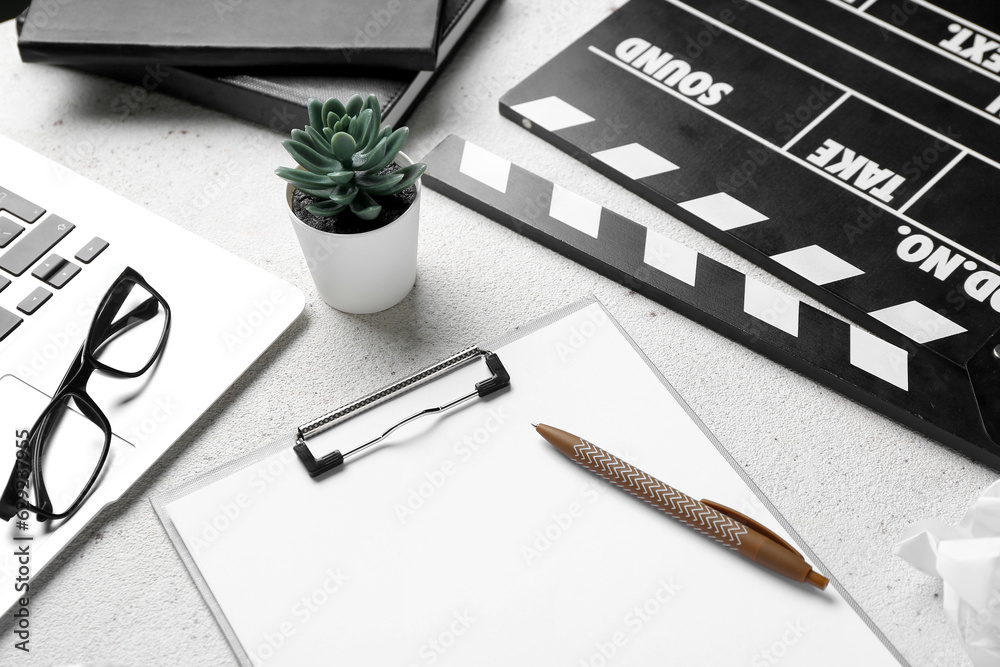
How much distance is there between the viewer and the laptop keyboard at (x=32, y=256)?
1.98 ft

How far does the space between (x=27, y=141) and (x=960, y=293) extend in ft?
2.56

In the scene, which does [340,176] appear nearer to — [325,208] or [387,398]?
[325,208]

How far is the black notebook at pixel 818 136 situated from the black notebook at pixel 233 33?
11 centimetres

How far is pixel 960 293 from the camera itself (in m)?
0.62

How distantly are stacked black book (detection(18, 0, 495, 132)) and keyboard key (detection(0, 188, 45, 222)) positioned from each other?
16 cm

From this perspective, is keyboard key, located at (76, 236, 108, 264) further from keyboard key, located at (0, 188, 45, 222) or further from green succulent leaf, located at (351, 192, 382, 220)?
green succulent leaf, located at (351, 192, 382, 220)

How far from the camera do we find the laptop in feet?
1.74

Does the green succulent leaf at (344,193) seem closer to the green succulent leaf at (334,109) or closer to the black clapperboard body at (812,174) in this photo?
the green succulent leaf at (334,109)

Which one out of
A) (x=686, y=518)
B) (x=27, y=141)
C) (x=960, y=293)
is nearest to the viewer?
(x=686, y=518)

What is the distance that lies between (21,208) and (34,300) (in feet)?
0.30

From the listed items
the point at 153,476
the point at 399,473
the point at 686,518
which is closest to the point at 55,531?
the point at 153,476

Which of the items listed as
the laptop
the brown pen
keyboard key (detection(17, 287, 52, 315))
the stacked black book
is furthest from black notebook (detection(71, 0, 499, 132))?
the brown pen

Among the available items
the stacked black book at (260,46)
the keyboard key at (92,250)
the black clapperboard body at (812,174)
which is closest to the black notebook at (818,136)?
the black clapperboard body at (812,174)

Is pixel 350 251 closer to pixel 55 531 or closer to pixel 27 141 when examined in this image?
pixel 55 531
